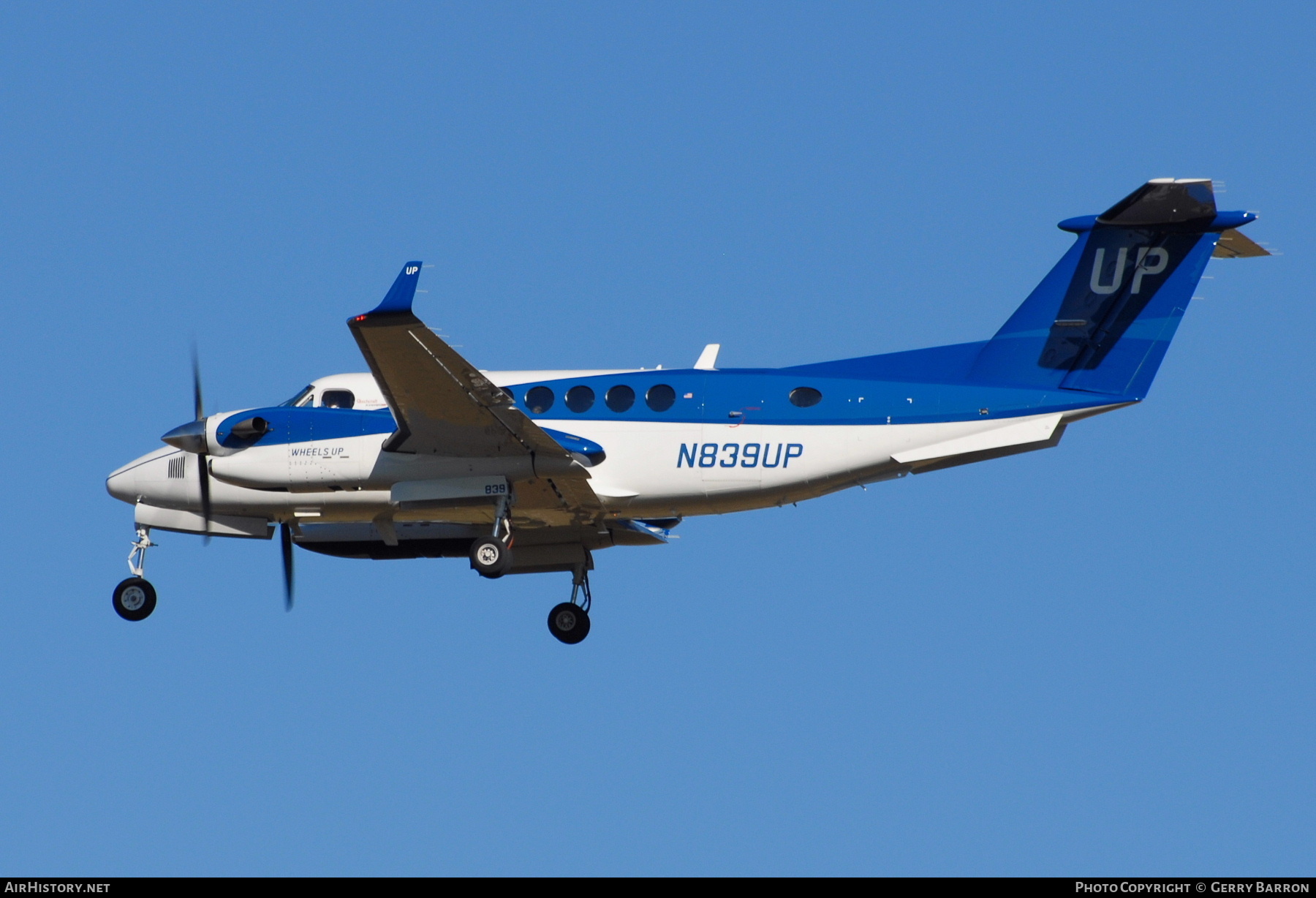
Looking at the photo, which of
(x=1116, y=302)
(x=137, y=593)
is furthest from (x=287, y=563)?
(x=1116, y=302)

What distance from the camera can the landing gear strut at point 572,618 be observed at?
25.3 meters

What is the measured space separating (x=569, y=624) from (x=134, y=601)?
6264mm

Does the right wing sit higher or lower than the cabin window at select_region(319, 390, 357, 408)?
lower

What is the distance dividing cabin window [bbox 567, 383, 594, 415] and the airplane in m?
0.02

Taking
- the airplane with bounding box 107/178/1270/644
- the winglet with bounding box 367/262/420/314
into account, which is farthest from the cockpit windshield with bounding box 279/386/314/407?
the winglet with bounding box 367/262/420/314

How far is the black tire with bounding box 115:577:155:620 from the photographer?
24156 millimetres

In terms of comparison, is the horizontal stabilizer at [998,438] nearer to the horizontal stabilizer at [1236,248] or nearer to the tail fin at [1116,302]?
the tail fin at [1116,302]

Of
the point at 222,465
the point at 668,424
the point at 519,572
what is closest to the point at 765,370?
the point at 668,424

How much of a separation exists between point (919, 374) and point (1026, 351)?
140cm

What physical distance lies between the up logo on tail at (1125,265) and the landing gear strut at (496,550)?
8249mm

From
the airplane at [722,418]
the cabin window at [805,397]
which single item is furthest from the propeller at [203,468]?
the cabin window at [805,397]

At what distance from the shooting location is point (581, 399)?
22781mm

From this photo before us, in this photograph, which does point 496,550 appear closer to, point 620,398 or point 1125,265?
point 620,398

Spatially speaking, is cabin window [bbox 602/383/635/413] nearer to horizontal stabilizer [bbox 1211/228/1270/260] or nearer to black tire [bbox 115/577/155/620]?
black tire [bbox 115/577/155/620]
